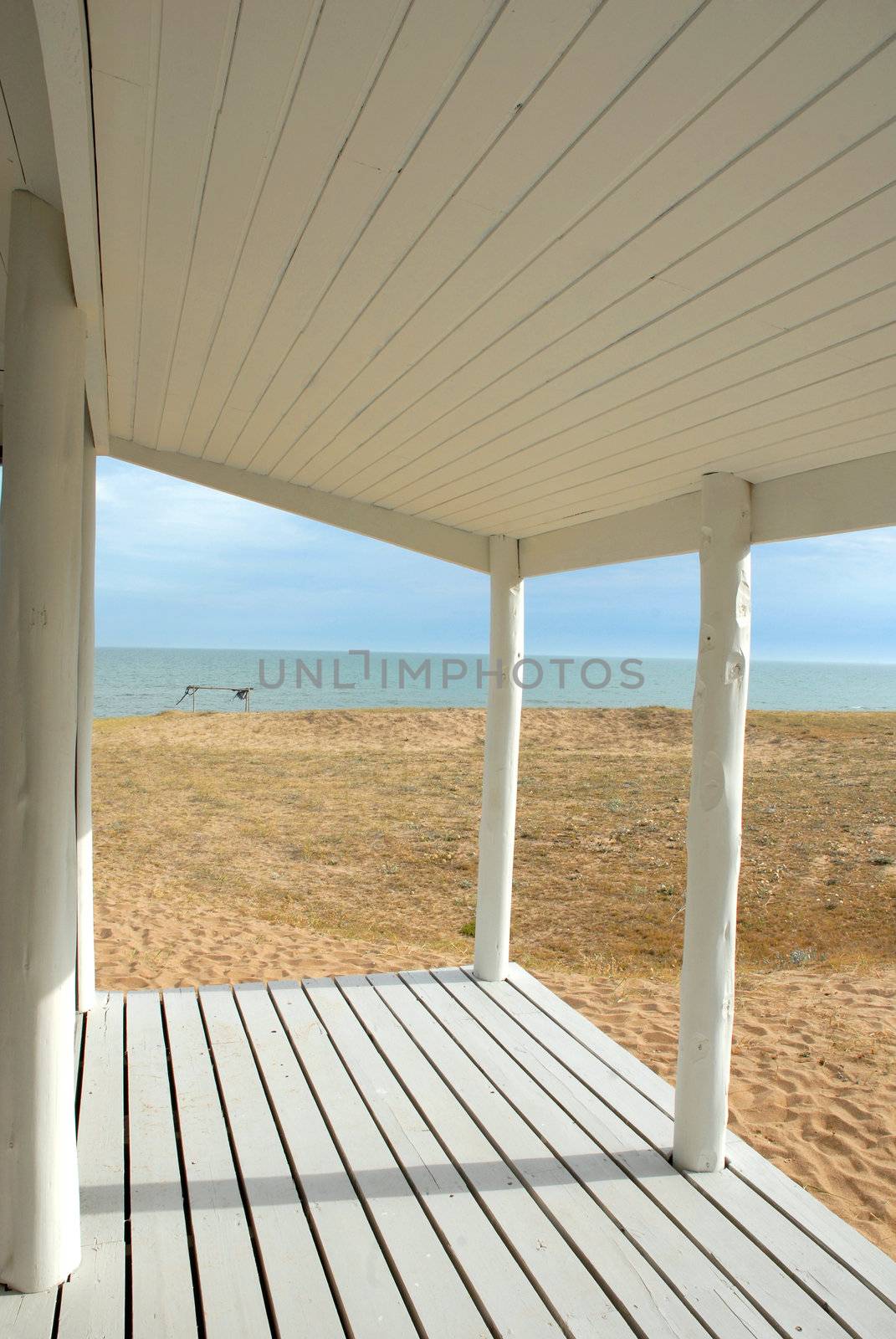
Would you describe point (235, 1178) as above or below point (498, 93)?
below

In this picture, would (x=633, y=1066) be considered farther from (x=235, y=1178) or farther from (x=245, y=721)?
(x=245, y=721)

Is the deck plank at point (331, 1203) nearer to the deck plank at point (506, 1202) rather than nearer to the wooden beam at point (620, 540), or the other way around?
the deck plank at point (506, 1202)

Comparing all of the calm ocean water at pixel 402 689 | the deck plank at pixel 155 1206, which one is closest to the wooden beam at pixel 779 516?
the deck plank at pixel 155 1206

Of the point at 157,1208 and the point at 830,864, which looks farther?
the point at 830,864

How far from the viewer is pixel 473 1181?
2486 millimetres

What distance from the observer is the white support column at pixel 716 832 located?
2650 mm

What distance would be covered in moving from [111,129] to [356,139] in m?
0.41

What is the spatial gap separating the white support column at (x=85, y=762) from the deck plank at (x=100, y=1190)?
0.18m

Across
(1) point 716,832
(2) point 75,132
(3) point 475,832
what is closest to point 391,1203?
(1) point 716,832

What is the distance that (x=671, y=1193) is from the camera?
2.48 metres

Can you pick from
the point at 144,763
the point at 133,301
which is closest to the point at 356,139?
the point at 133,301

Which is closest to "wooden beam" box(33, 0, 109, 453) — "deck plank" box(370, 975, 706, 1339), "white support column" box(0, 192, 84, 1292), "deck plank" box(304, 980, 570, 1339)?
"white support column" box(0, 192, 84, 1292)

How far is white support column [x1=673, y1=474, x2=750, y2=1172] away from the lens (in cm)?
265

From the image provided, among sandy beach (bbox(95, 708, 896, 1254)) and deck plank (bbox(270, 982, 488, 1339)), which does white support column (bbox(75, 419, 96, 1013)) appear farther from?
sandy beach (bbox(95, 708, 896, 1254))
